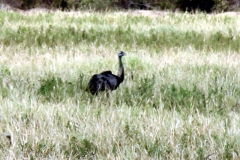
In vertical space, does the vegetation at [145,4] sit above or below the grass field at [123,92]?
below

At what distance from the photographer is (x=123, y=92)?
661 cm

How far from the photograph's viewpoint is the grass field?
4.55 meters

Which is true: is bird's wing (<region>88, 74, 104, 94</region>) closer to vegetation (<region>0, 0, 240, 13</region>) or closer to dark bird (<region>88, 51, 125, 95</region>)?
dark bird (<region>88, 51, 125, 95</region>)

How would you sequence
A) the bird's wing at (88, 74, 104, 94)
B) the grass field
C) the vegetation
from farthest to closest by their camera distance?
the vegetation, the bird's wing at (88, 74, 104, 94), the grass field

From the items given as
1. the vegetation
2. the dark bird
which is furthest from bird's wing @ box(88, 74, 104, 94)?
the vegetation

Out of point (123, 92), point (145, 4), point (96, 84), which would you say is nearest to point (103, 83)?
point (96, 84)

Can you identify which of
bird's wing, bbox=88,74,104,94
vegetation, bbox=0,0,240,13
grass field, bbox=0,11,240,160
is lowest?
vegetation, bbox=0,0,240,13

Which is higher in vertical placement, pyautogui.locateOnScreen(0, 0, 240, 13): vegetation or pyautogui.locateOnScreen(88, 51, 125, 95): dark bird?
pyautogui.locateOnScreen(88, 51, 125, 95): dark bird

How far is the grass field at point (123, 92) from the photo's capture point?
455 centimetres

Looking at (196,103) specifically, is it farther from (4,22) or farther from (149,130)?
(4,22)

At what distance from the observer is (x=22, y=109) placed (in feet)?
18.0

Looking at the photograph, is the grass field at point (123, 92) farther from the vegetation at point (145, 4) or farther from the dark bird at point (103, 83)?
the vegetation at point (145, 4)

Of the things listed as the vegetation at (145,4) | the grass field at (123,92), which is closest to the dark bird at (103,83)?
the grass field at (123,92)

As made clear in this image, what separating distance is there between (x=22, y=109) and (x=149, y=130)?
4.51 ft
